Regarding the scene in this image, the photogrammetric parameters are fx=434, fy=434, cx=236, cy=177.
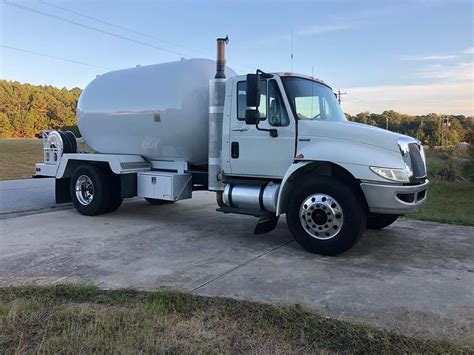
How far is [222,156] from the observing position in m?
7.27

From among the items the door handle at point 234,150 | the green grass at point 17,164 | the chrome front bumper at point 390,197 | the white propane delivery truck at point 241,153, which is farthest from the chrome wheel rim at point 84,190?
the green grass at point 17,164

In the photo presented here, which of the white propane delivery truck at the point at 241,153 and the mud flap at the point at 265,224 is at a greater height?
the white propane delivery truck at the point at 241,153

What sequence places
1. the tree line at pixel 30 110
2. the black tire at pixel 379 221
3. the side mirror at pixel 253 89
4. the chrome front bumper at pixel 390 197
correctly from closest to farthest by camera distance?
the chrome front bumper at pixel 390 197, the side mirror at pixel 253 89, the black tire at pixel 379 221, the tree line at pixel 30 110

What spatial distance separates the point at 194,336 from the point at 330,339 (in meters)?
1.09

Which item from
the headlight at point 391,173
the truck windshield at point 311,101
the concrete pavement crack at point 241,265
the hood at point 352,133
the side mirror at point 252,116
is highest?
the truck windshield at point 311,101

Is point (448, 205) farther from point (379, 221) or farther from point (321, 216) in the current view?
Answer: point (321, 216)

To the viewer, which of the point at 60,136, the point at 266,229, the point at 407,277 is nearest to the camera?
the point at 407,277

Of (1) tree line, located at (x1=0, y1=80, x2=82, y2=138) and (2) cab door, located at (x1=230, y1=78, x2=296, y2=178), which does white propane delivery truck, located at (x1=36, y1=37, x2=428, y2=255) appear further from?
(1) tree line, located at (x1=0, y1=80, x2=82, y2=138)

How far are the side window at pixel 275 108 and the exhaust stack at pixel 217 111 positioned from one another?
1.00 m

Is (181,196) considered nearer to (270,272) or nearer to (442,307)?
(270,272)

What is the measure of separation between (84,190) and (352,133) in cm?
596

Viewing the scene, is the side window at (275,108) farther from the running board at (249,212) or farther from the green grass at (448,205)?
the green grass at (448,205)

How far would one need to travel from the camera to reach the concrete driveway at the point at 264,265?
428cm

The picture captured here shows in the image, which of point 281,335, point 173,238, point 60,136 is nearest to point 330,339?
point 281,335
